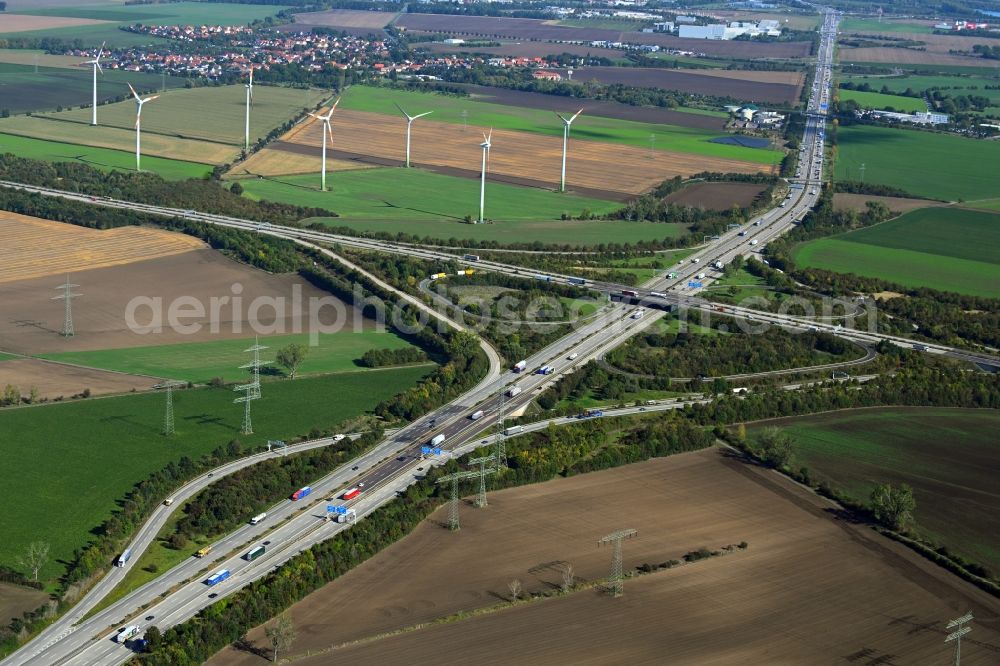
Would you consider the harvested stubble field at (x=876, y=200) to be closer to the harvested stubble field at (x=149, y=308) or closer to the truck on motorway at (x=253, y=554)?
the harvested stubble field at (x=149, y=308)

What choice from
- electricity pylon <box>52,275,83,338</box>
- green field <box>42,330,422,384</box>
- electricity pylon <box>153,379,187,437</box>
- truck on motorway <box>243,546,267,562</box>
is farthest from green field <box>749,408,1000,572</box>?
electricity pylon <box>52,275,83,338</box>

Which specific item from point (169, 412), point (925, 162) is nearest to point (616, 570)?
point (169, 412)

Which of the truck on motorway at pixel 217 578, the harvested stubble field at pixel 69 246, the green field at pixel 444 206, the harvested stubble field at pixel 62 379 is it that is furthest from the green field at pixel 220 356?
the green field at pixel 444 206

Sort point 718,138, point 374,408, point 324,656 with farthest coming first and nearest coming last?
point 718,138, point 374,408, point 324,656

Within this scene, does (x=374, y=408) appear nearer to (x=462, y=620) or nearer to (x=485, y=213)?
(x=462, y=620)

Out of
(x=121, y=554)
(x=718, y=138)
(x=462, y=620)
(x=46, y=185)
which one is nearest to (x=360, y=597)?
(x=462, y=620)

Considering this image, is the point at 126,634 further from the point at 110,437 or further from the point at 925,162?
the point at 925,162
